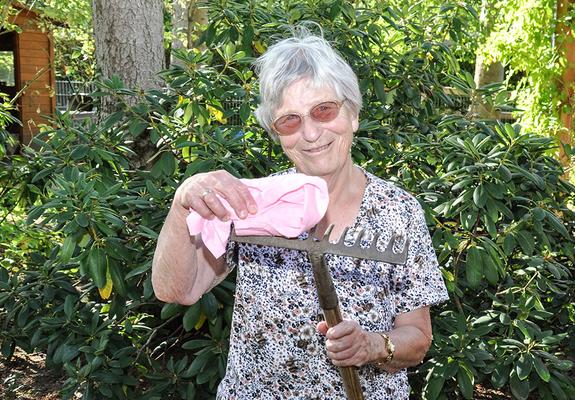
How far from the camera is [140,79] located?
4875mm

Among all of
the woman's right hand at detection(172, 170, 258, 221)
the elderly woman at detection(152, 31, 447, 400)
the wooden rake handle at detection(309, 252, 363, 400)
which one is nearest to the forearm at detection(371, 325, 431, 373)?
the elderly woman at detection(152, 31, 447, 400)

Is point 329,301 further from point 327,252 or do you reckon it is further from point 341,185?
point 341,185

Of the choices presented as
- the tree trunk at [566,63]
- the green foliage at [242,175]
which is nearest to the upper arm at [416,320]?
the green foliage at [242,175]

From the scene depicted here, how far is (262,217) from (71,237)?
1.77 m

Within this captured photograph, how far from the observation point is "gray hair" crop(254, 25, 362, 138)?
217 centimetres

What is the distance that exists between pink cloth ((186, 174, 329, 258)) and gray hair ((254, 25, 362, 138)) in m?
0.50

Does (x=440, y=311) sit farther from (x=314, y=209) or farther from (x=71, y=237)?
(x=314, y=209)

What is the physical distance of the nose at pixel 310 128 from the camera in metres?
2.15

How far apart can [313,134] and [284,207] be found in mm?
490

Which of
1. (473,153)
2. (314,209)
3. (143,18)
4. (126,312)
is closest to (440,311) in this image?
(473,153)

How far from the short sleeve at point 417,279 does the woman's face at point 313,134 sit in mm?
313

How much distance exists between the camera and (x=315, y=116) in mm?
2156

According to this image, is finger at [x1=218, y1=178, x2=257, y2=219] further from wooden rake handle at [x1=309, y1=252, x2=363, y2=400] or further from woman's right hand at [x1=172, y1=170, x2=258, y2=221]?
wooden rake handle at [x1=309, y1=252, x2=363, y2=400]

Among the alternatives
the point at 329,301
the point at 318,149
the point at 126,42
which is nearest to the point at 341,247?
the point at 329,301
